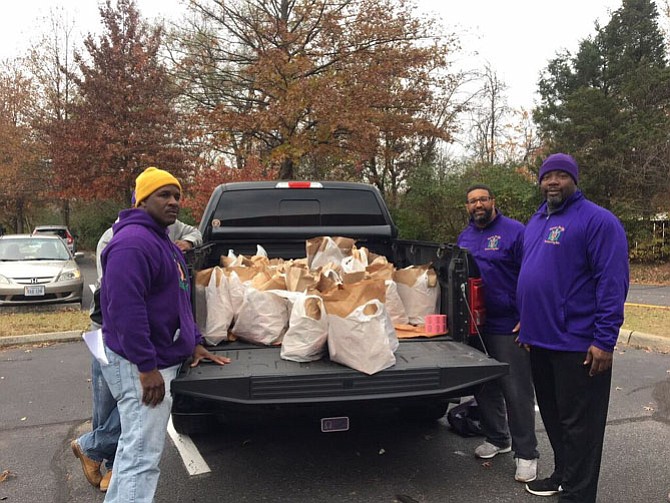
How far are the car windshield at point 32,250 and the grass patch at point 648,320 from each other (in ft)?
33.0

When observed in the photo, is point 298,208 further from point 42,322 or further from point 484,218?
point 42,322

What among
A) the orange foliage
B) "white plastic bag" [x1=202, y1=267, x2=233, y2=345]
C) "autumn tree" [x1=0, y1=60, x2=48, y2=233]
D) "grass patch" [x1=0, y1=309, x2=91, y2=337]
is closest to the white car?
"grass patch" [x1=0, y1=309, x2=91, y2=337]

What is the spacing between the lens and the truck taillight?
3533mm

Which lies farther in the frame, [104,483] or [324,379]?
[104,483]

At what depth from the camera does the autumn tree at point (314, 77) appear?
49.9 feet

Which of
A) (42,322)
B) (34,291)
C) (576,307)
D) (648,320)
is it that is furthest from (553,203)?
(34,291)

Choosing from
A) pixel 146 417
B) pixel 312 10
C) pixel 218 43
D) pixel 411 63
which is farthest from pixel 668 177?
pixel 146 417

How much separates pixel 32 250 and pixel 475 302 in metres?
10.1

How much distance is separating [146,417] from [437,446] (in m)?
2.37

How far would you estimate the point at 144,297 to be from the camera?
2.48m

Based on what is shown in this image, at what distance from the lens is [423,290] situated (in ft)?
12.7

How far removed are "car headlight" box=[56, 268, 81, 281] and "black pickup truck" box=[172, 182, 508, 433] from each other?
649cm

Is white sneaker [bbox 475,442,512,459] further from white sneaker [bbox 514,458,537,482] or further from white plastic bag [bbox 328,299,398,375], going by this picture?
white plastic bag [bbox 328,299,398,375]

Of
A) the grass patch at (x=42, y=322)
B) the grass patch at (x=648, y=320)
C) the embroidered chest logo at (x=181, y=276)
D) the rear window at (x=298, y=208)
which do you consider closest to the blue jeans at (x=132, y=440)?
the embroidered chest logo at (x=181, y=276)
